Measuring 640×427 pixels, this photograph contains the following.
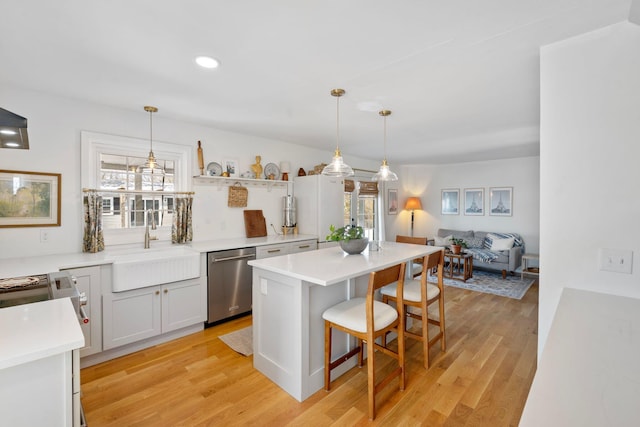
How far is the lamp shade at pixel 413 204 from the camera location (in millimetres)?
7453

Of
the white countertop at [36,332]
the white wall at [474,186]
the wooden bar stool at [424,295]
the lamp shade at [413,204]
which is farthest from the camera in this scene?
the lamp shade at [413,204]

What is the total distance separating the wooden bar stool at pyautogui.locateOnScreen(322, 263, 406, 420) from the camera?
1.93 m

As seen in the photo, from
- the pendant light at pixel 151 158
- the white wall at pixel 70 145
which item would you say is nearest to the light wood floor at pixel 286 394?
the white wall at pixel 70 145

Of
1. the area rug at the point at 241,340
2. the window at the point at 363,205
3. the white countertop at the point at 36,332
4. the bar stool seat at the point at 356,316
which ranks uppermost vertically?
the window at the point at 363,205

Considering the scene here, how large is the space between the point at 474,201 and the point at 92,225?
6.96m

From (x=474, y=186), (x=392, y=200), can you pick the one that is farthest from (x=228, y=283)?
(x=474, y=186)

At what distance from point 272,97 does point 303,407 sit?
2.56 metres

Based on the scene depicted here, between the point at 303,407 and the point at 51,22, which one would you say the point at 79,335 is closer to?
the point at 303,407

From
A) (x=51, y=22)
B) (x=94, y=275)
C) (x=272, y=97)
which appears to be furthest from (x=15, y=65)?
(x=272, y=97)

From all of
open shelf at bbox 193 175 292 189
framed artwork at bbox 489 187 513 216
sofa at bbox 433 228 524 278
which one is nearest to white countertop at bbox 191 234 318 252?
open shelf at bbox 193 175 292 189

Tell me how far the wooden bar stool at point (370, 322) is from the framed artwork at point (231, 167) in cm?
259

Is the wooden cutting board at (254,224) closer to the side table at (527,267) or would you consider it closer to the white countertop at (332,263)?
the white countertop at (332,263)

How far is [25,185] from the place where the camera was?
2.68 meters

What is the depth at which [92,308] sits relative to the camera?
258 centimetres
